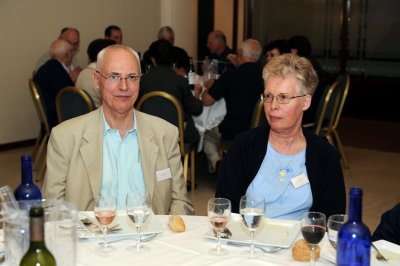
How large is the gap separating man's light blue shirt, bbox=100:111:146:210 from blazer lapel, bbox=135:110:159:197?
30mm

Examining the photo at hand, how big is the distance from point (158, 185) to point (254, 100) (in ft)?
9.73

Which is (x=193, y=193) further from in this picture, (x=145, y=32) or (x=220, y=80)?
(x=145, y=32)

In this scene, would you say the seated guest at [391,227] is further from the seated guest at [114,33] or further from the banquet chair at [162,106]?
the seated guest at [114,33]

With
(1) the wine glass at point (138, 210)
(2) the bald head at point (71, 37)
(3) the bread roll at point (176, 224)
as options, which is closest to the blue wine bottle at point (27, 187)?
(1) the wine glass at point (138, 210)

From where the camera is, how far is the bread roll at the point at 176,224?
2152 millimetres

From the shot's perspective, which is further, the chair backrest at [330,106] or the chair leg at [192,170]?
the chair backrest at [330,106]

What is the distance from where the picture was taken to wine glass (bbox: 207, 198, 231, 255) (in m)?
1.97

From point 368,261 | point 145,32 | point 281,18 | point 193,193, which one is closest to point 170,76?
point 193,193

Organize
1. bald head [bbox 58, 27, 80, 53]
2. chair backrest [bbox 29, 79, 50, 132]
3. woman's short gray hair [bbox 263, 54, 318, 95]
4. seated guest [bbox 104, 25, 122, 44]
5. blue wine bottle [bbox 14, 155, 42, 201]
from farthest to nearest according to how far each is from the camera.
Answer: seated guest [bbox 104, 25, 122, 44], bald head [bbox 58, 27, 80, 53], chair backrest [bbox 29, 79, 50, 132], woman's short gray hair [bbox 263, 54, 318, 95], blue wine bottle [bbox 14, 155, 42, 201]

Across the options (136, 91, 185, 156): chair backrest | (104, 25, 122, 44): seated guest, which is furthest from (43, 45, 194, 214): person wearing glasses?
(104, 25, 122, 44): seated guest

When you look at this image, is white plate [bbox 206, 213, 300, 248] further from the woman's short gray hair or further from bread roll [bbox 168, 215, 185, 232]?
the woman's short gray hair

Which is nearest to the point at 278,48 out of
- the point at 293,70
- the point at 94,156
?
the point at 293,70

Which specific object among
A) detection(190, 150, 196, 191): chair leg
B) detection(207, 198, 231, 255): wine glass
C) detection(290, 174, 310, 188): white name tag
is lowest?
detection(190, 150, 196, 191): chair leg

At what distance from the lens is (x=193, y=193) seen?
223 inches
